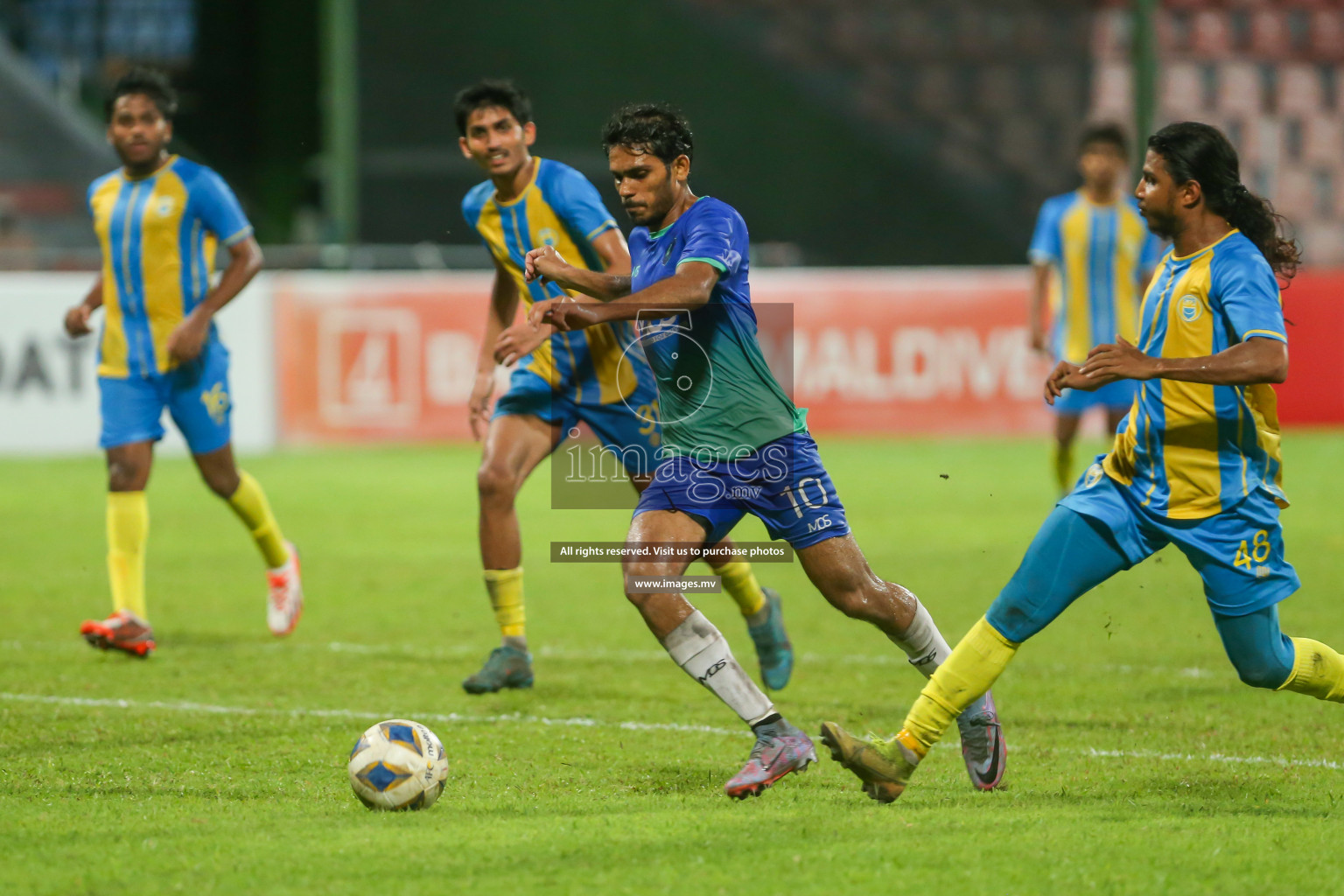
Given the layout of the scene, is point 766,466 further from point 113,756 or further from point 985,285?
point 985,285

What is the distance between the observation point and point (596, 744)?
5484mm

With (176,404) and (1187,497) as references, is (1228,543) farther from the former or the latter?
(176,404)

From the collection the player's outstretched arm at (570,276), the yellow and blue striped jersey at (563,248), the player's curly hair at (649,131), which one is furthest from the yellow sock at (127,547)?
the player's curly hair at (649,131)

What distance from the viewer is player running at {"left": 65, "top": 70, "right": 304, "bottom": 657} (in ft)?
23.9

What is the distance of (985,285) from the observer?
56.1 ft

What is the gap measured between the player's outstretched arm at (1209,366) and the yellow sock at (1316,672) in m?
0.85

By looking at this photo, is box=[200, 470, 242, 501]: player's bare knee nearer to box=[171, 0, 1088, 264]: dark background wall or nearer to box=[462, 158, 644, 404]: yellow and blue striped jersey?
box=[462, 158, 644, 404]: yellow and blue striped jersey

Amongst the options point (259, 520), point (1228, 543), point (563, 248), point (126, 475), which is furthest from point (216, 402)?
point (1228, 543)

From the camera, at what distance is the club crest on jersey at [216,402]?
744 centimetres

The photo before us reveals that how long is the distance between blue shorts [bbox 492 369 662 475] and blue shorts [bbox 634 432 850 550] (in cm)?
179

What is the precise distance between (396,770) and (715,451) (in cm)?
123

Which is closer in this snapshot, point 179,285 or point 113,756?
point 113,756

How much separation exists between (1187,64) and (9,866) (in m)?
24.3

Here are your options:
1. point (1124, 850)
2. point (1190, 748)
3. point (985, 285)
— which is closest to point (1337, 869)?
point (1124, 850)
